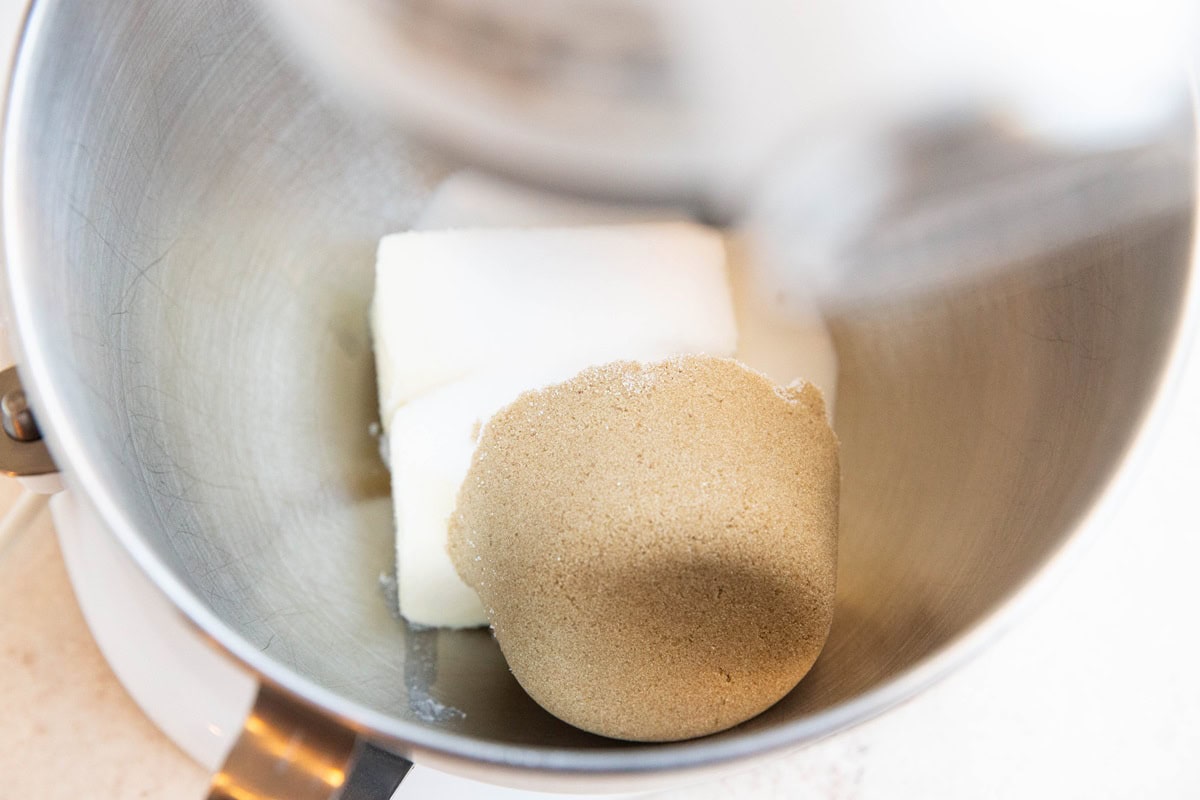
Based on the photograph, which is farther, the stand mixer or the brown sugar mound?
the stand mixer

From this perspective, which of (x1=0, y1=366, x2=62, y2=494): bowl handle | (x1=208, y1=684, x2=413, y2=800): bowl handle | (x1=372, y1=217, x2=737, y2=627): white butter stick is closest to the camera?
(x1=208, y1=684, x2=413, y2=800): bowl handle

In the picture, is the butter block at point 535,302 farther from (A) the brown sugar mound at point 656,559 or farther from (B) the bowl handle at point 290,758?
(B) the bowl handle at point 290,758

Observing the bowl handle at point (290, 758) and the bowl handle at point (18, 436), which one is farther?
the bowl handle at point (18, 436)

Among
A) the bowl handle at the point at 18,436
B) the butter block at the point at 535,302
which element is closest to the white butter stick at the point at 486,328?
the butter block at the point at 535,302

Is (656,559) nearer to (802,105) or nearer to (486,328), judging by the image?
(486,328)

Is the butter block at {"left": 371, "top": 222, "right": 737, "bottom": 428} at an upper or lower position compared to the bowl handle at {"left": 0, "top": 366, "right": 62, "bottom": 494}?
upper

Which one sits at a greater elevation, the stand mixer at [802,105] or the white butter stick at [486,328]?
the stand mixer at [802,105]

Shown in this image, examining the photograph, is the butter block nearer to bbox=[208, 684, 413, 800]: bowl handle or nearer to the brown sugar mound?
the brown sugar mound

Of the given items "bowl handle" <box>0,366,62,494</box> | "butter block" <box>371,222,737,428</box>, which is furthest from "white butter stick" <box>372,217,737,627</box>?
"bowl handle" <box>0,366,62,494</box>
